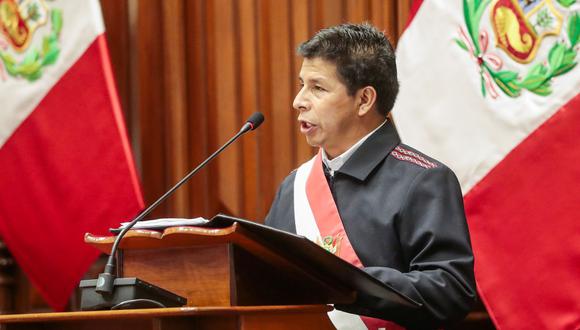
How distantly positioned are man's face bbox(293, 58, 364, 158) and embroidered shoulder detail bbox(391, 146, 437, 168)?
0.12 metres

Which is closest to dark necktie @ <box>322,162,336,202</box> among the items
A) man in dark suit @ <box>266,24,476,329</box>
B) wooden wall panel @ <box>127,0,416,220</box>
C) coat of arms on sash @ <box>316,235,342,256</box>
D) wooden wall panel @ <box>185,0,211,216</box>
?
man in dark suit @ <box>266,24,476,329</box>

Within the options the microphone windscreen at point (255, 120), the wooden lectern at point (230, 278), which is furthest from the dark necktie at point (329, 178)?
the wooden lectern at point (230, 278)

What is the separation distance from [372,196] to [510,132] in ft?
2.19

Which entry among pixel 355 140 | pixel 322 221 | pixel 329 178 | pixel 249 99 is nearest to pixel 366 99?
pixel 355 140

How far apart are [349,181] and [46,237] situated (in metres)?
1.43

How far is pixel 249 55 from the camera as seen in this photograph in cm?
329

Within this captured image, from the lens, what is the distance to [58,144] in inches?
128

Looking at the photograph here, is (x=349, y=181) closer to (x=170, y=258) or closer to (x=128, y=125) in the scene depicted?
(x=170, y=258)

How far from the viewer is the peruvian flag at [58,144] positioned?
316cm

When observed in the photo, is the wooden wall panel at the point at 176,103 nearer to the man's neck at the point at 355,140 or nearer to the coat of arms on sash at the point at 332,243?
the man's neck at the point at 355,140

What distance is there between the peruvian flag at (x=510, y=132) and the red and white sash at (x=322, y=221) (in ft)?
1.88

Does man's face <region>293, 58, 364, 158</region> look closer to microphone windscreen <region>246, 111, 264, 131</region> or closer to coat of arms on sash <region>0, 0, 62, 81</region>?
microphone windscreen <region>246, 111, 264, 131</region>

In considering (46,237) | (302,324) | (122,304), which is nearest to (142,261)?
(122,304)

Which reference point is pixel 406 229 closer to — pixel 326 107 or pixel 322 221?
pixel 322 221
